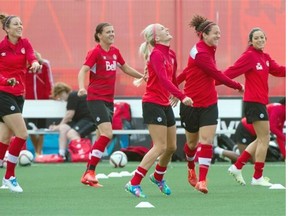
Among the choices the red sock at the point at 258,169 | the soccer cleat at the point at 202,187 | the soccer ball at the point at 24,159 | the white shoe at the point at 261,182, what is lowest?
the soccer ball at the point at 24,159

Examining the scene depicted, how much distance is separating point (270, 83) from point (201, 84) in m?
8.11

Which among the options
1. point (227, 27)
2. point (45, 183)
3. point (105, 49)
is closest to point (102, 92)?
point (105, 49)

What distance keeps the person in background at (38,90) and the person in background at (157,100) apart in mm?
8286

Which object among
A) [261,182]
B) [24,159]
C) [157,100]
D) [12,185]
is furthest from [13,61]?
[24,159]

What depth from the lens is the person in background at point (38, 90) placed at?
19.6 meters

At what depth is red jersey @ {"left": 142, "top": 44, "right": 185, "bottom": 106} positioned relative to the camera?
36.2ft

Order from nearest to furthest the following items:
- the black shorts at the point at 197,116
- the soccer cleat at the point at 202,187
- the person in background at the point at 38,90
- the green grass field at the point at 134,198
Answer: the green grass field at the point at 134,198, the soccer cleat at the point at 202,187, the black shorts at the point at 197,116, the person in background at the point at 38,90

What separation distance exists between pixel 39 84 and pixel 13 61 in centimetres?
816

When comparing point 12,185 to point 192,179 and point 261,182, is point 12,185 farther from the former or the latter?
point 261,182

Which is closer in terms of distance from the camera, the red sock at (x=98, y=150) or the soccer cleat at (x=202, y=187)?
the soccer cleat at (x=202, y=187)

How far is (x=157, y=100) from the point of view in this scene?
11.3 metres

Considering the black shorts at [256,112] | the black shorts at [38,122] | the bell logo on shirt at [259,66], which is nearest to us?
the black shorts at [256,112]

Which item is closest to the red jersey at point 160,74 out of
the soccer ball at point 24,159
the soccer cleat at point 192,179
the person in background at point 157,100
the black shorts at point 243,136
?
the person in background at point 157,100

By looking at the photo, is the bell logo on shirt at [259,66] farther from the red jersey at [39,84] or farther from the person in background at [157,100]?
the red jersey at [39,84]
